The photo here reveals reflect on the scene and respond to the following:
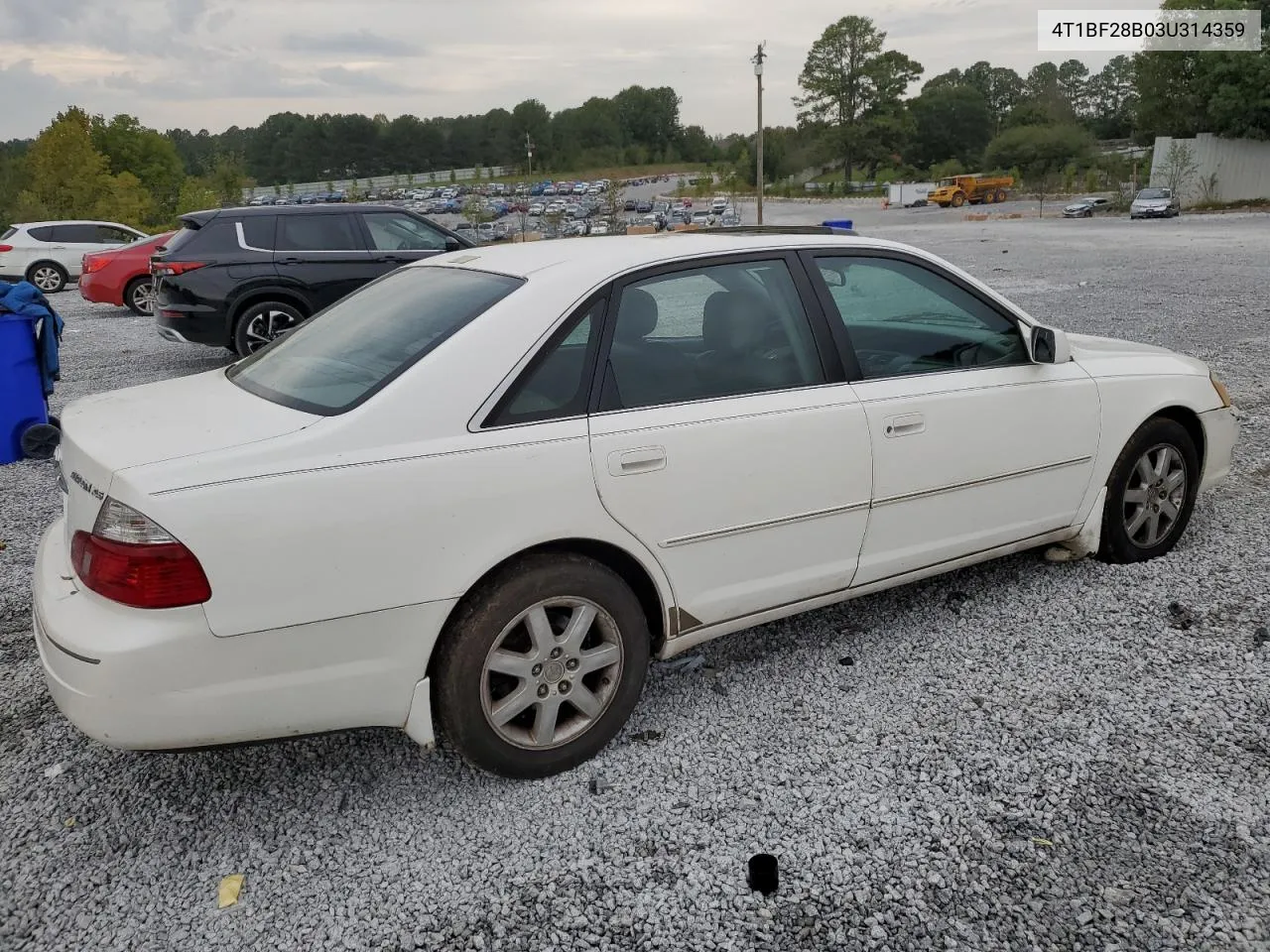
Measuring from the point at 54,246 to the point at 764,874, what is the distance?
21768mm

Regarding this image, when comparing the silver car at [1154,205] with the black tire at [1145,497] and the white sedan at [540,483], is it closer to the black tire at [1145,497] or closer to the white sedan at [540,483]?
the black tire at [1145,497]

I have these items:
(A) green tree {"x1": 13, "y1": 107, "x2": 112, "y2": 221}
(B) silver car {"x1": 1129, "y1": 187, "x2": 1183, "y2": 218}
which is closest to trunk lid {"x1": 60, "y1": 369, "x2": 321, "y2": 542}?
(A) green tree {"x1": 13, "y1": 107, "x2": 112, "y2": 221}

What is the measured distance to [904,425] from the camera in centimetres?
362

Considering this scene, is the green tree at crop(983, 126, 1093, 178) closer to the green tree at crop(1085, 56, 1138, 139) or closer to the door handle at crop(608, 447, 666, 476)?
the green tree at crop(1085, 56, 1138, 139)

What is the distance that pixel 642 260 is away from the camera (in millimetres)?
3361

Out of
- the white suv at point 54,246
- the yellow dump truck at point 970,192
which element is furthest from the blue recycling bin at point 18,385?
the yellow dump truck at point 970,192

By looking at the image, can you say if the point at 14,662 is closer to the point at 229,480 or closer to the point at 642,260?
the point at 229,480

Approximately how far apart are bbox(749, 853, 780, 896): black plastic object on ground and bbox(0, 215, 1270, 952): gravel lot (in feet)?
0.12

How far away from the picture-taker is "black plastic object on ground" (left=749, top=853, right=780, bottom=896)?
262cm

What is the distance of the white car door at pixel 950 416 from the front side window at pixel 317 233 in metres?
7.97

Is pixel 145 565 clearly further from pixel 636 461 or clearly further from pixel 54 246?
pixel 54 246

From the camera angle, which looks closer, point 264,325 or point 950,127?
point 264,325

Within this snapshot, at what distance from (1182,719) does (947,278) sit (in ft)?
6.03

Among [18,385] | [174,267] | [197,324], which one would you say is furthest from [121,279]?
[18,385]
